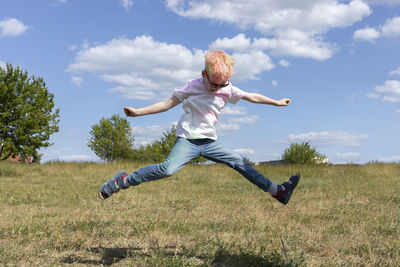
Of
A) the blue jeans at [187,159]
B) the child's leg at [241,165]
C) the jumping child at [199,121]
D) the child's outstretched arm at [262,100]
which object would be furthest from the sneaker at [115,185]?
the child's outstretched arm at [262,100]

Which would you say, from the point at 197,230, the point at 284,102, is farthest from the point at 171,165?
the point at 197,230

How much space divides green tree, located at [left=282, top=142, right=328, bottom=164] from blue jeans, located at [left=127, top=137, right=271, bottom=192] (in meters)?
38.7

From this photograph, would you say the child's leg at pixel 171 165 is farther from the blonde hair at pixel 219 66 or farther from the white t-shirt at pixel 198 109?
the blonde hair at pixel 219 66

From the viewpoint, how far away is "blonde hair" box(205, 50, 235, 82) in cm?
440

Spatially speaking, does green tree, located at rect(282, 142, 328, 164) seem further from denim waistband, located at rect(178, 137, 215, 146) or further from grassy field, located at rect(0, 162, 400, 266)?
denim waistband, located at rect(178, 137, 215, 146)

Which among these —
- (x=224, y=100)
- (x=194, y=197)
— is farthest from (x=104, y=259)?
(x=194, y=197)

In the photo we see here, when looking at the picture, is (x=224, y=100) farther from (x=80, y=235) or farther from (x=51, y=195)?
(x=51, y=195)

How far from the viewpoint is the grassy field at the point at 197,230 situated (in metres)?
5.05

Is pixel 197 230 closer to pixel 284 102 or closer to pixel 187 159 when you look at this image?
pixel 187 159

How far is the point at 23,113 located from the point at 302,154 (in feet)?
97.0

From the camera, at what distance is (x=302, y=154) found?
42.8 metres

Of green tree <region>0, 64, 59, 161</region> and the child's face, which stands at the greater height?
green tree <region>0, 64, 59, 161</region>

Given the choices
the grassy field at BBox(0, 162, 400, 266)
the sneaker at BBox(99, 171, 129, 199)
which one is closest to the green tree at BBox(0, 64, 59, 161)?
the grassy field at BBox(0, 162, 400, 266)

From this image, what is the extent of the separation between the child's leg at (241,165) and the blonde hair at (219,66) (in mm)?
843
